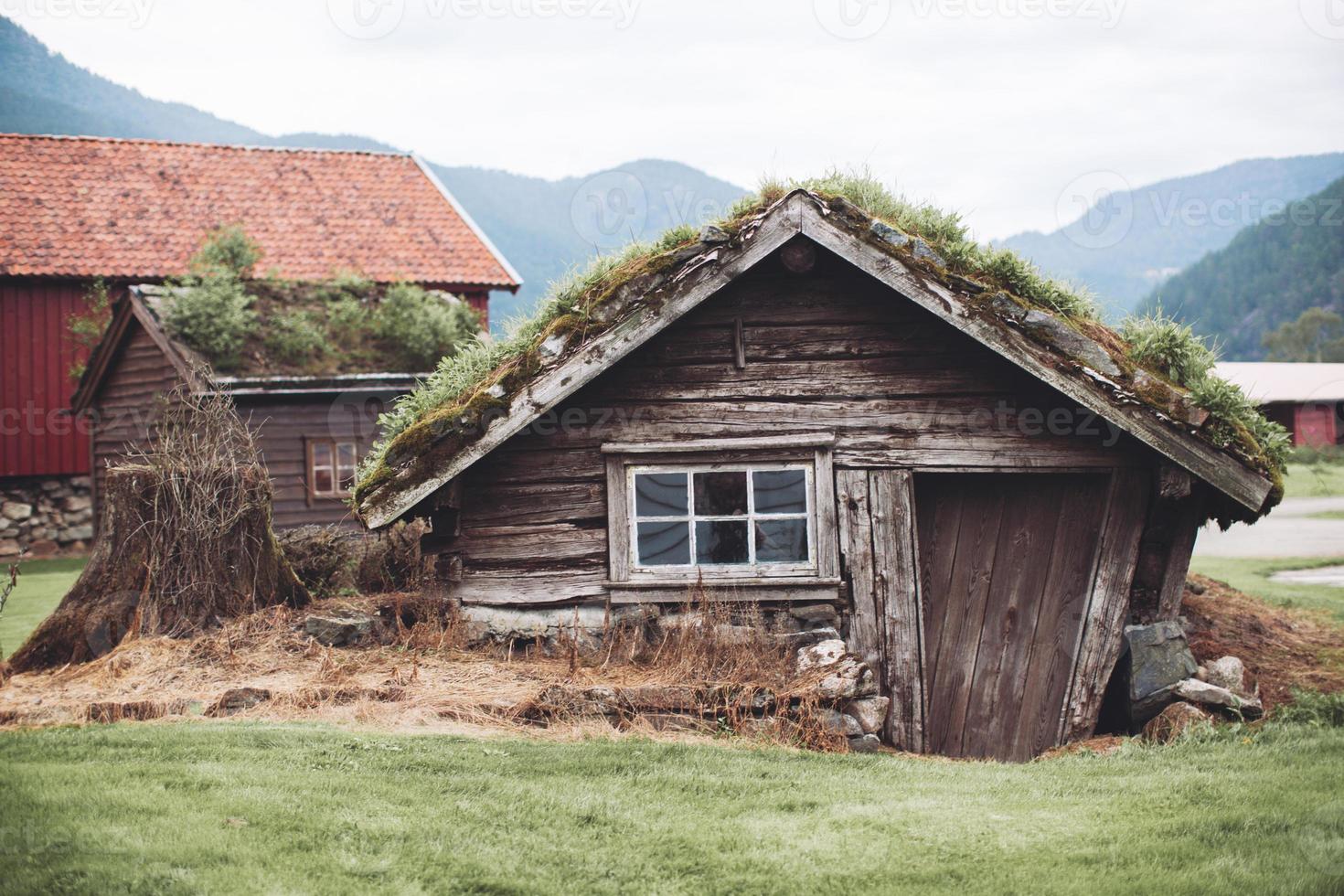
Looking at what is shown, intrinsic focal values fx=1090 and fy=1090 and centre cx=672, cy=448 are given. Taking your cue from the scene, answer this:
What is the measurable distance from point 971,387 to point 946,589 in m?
1.62

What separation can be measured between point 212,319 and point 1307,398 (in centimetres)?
3391

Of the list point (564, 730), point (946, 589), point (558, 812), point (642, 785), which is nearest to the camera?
point (558, 812)

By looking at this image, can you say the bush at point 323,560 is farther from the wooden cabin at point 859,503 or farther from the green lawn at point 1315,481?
the green lawn at point 1315,481

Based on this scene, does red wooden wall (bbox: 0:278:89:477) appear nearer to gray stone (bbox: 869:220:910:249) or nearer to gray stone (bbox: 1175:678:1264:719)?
gray stone (bbox: 869:220:910:249)

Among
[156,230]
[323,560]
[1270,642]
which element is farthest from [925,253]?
[156,230]

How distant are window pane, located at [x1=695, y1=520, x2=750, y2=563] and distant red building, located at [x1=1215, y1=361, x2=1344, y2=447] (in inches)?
1315

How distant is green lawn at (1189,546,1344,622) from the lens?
1284 centimetres

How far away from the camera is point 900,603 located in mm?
8211

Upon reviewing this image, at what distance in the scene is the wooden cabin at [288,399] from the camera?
19062 mm

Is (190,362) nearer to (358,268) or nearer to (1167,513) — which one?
(358,268)

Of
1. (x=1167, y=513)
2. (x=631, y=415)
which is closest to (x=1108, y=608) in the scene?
(x=1167, y=513)

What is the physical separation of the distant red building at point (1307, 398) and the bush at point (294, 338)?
98.8 feet

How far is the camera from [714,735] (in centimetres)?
692
